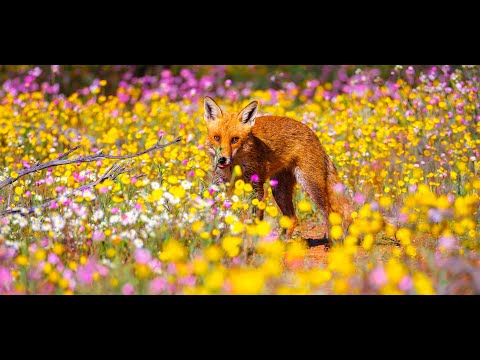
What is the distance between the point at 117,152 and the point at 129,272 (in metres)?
4.15

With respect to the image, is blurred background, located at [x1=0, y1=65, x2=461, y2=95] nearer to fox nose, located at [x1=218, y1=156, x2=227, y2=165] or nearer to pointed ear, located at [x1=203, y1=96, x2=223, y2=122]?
pointed ear, located at [x1=203, y1=96, x2=223, y2=122]

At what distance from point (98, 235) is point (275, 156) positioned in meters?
2.59

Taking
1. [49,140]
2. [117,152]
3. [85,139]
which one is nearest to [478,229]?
[117,152]

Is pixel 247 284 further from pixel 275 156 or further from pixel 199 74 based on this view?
pixel 199 74

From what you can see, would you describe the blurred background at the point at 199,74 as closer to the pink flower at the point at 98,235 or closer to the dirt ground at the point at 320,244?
the dirt ground at the point at 320,244

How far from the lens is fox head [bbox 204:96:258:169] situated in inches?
241

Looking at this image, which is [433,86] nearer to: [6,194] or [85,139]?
[85,139]

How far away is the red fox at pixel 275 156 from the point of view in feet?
20.5

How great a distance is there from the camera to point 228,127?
6.23 metres

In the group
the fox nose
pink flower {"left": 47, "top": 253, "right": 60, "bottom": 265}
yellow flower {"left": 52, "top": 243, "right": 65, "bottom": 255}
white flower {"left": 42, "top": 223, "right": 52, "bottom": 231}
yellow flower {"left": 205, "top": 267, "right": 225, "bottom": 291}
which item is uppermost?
the fox nose

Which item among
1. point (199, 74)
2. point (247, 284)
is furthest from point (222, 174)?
point (199, 74)

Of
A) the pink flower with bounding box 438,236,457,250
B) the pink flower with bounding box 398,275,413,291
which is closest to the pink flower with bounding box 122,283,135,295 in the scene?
the pink flower with bounding box 398,275,413,291

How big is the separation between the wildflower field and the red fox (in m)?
0.19

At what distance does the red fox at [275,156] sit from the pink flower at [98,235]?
165 cm
